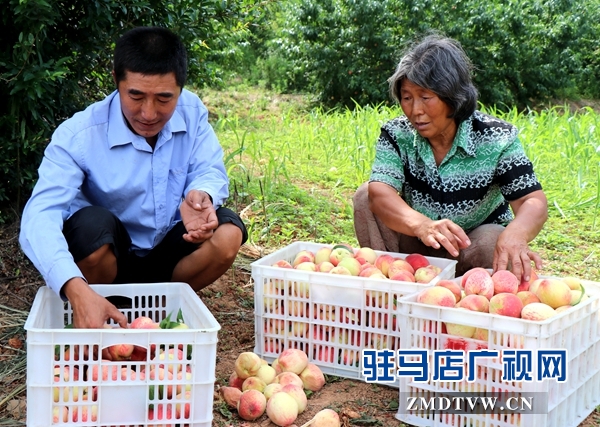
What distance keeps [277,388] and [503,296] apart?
30.3 inches

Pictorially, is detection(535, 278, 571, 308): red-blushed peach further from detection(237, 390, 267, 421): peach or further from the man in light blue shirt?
the man in light blue shirt

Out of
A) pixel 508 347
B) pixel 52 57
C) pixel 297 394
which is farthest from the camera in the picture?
pixel 52 57

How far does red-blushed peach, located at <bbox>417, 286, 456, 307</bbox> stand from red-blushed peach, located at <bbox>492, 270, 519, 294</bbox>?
176 millimetres

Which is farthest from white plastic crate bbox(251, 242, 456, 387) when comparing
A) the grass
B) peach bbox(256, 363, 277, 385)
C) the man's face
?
the grass

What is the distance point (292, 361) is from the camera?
248 centimetres

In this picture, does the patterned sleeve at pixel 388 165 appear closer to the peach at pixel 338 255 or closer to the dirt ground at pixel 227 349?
the peach at pixel 338 255

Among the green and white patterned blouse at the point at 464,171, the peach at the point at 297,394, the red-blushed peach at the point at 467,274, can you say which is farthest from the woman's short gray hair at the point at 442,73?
the peach at the point at 297,394

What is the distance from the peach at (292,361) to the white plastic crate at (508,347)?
37cm

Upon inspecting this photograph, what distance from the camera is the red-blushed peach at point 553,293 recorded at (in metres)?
2.33

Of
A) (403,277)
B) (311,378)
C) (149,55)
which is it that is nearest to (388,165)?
(403,277)

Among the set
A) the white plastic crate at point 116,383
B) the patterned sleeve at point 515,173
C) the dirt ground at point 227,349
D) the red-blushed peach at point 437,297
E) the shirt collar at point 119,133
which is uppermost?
the shirt collar at point 119,133

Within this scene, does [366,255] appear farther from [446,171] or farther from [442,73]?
[442,73]

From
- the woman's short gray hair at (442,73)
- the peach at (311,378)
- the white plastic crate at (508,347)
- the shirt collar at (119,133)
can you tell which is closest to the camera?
the white plastic crate at (508,347)

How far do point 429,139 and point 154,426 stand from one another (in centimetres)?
159
